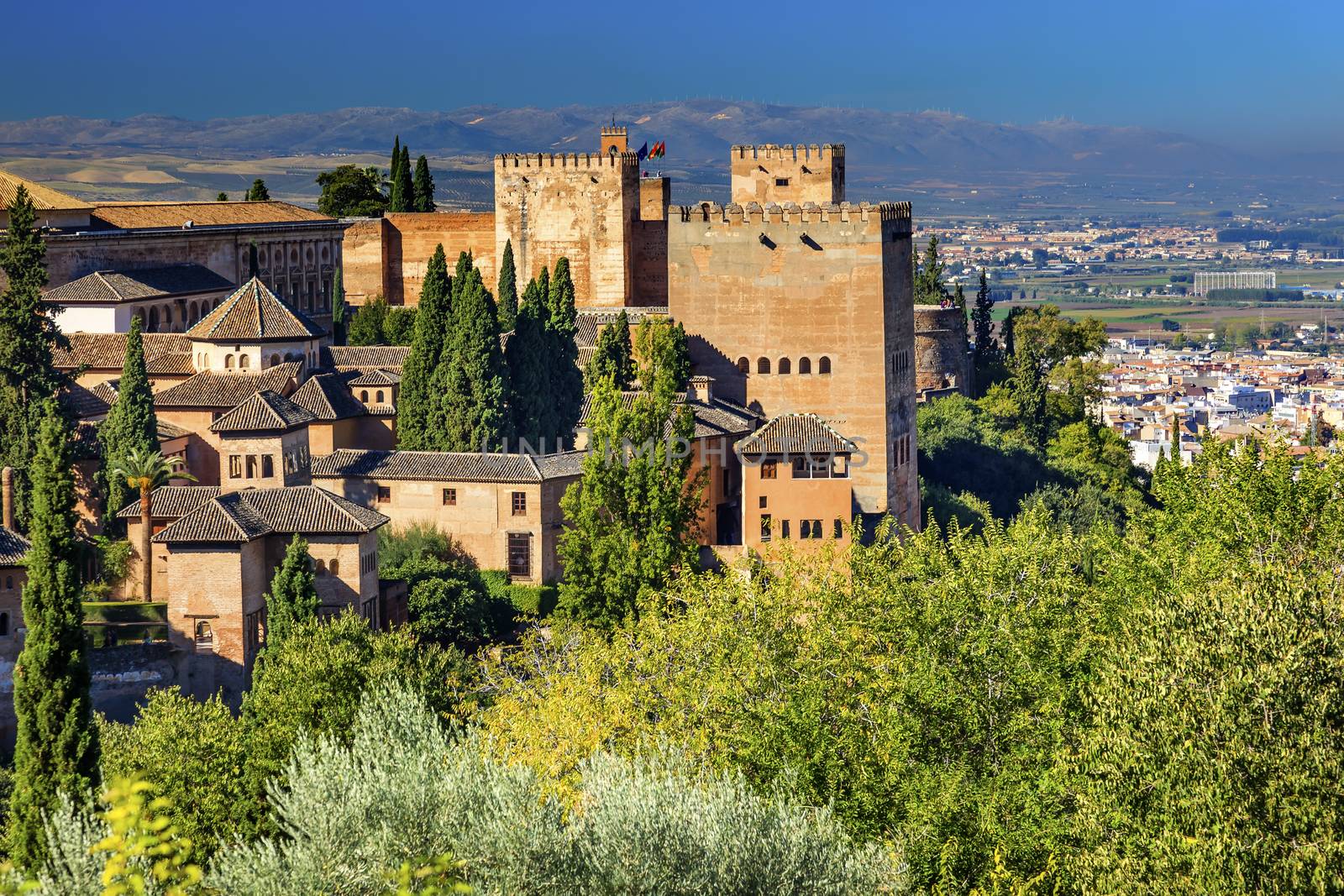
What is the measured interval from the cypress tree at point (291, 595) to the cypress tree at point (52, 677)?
5776mm

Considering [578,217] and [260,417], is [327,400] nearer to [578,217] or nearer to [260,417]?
[260,417]

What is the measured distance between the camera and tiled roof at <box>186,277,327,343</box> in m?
42.5

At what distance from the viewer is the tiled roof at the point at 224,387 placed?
1623 inches

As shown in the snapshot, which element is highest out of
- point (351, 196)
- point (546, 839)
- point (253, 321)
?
point (351, 196)

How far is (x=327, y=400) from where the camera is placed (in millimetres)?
41594

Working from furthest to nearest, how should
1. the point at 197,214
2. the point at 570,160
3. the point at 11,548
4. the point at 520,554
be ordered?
the point at 197,214 < the point at 570,160 < the point at 520,554 < the point at 11,548

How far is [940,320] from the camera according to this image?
60.8 metres

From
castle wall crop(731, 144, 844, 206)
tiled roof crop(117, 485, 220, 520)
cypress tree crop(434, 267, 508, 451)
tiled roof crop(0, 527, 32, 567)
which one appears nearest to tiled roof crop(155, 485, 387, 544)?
tiled roof crop(117, 485, 220, 520)

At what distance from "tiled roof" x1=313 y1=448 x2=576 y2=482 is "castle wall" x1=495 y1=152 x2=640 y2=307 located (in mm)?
20292

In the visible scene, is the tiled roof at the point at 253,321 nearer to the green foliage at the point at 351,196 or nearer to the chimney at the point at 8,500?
the chimney at the point at 8,500

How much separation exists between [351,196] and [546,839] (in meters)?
Answer: 56.9

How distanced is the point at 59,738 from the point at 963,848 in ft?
32.0

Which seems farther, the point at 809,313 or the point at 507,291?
the point at 507,291

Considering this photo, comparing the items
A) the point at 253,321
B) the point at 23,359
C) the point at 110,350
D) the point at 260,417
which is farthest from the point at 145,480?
the point at 110,350
